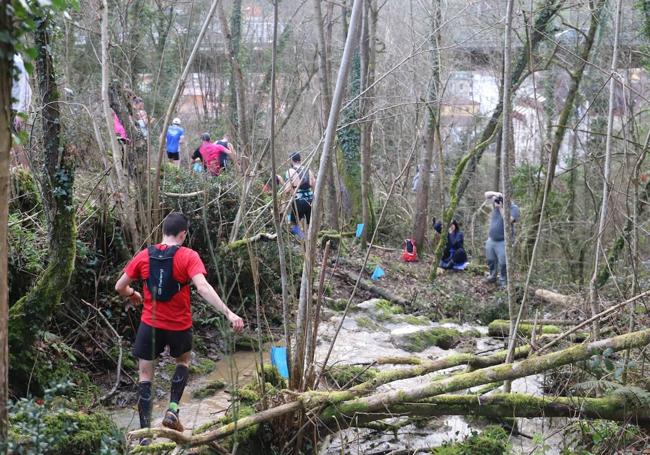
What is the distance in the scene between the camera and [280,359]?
198 inches

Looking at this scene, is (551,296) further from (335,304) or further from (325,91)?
(325,91)

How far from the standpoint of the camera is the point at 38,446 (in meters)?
3.09

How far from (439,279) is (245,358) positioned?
6.59 metres

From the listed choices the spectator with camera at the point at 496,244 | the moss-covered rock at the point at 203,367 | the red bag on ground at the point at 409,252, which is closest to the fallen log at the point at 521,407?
the moss-covered rock at the point at 203,367

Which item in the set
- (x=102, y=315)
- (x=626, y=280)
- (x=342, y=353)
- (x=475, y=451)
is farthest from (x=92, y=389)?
(x=626, y=280)

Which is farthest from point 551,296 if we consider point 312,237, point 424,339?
point 312,237

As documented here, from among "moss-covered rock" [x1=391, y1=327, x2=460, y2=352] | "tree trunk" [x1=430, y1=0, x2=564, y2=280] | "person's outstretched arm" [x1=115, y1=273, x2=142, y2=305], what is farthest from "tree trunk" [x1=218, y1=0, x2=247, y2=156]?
"person's outstretched arm" [x1=115, y1=273, x2=142, y2=305]

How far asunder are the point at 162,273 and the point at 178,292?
0.71 feet

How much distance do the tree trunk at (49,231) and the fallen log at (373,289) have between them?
6802 millimetres

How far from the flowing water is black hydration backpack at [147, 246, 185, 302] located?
82 centimetres

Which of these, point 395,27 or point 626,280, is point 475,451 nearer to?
point 626,280

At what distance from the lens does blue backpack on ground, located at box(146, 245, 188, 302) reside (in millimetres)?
5094

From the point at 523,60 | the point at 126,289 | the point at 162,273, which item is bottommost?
the point at 126,289

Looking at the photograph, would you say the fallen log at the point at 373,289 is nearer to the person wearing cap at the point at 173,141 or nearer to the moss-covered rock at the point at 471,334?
the moss-covered rock at the point at 471,334
